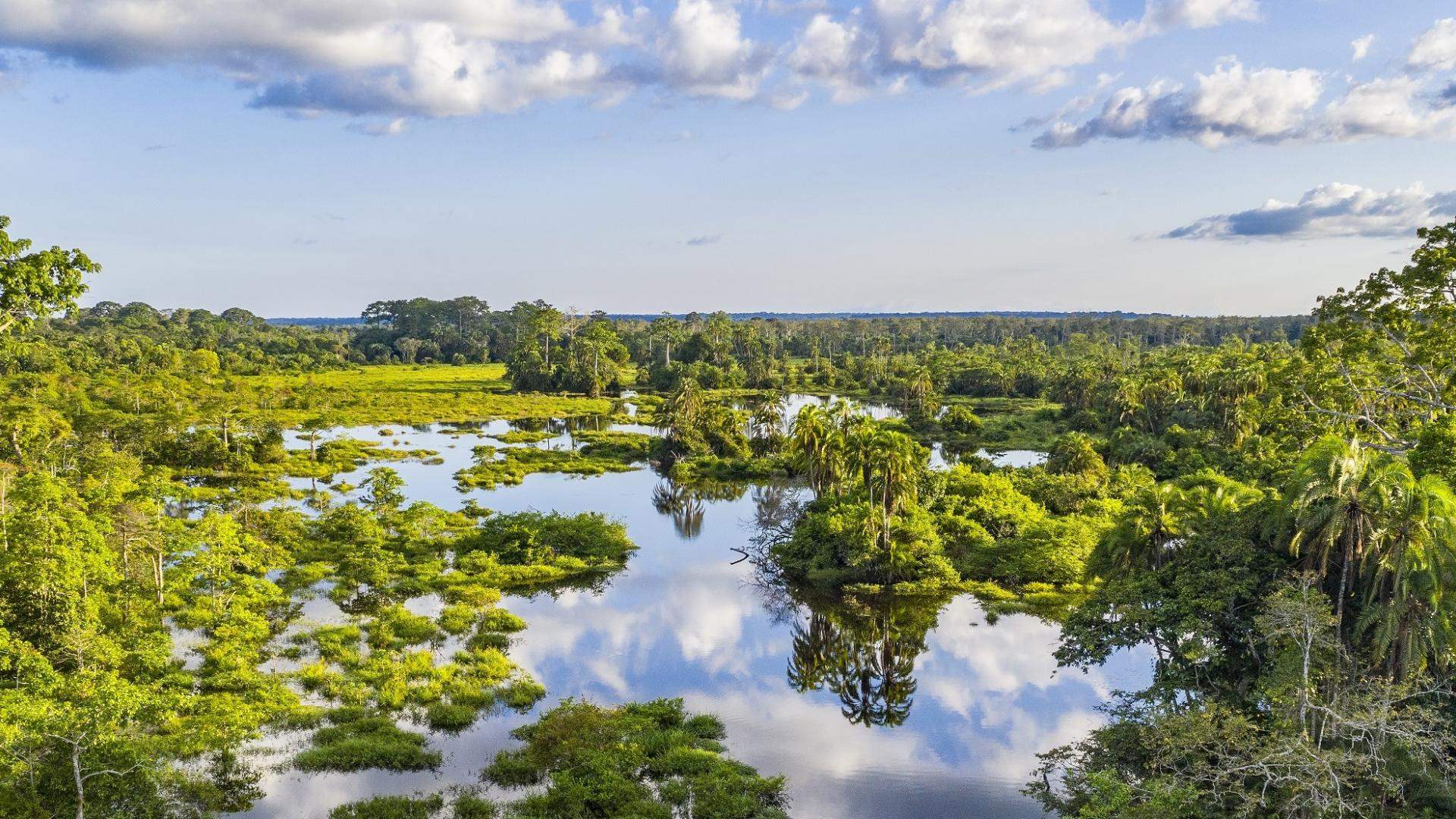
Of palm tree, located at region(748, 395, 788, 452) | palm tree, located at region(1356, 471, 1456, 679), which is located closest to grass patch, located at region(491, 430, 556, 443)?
palm tree, located at region(748, 395, 788, 452)

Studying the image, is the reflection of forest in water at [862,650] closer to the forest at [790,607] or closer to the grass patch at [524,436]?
the forest at [790,607]

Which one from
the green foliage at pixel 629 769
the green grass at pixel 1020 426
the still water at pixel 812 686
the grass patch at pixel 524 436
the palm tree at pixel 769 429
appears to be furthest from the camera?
the grass patch at pixel 524 436

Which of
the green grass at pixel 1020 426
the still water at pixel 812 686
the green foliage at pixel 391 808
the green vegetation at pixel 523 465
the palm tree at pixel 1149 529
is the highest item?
the palm tree at pixel 1149 529

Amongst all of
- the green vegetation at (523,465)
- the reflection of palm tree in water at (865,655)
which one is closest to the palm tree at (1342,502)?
the reflection of palm tree in water at (865,655)

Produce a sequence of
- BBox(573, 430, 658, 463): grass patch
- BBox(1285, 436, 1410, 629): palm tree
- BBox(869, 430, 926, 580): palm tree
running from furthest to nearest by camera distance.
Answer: BBox(573, 430, 658, 463): grass patch → BBox(869, 430, 926, 580): palm tree → BBox(1285, 436, 1410, 629): palm tree

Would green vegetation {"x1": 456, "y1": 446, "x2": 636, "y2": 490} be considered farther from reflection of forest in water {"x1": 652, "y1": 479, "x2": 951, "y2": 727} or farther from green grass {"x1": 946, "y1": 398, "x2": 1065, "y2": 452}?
green grass {"x1": 946, "y1": 398, "x2": 1065, "y2": 452}

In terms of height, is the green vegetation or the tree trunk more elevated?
the tree trunk

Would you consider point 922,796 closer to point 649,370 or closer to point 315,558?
point 315,558

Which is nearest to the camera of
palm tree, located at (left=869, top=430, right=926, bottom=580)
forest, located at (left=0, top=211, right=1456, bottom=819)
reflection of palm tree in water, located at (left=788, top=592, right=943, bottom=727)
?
forest, located at (left=0, top=211, right=1456, bottom=819)
